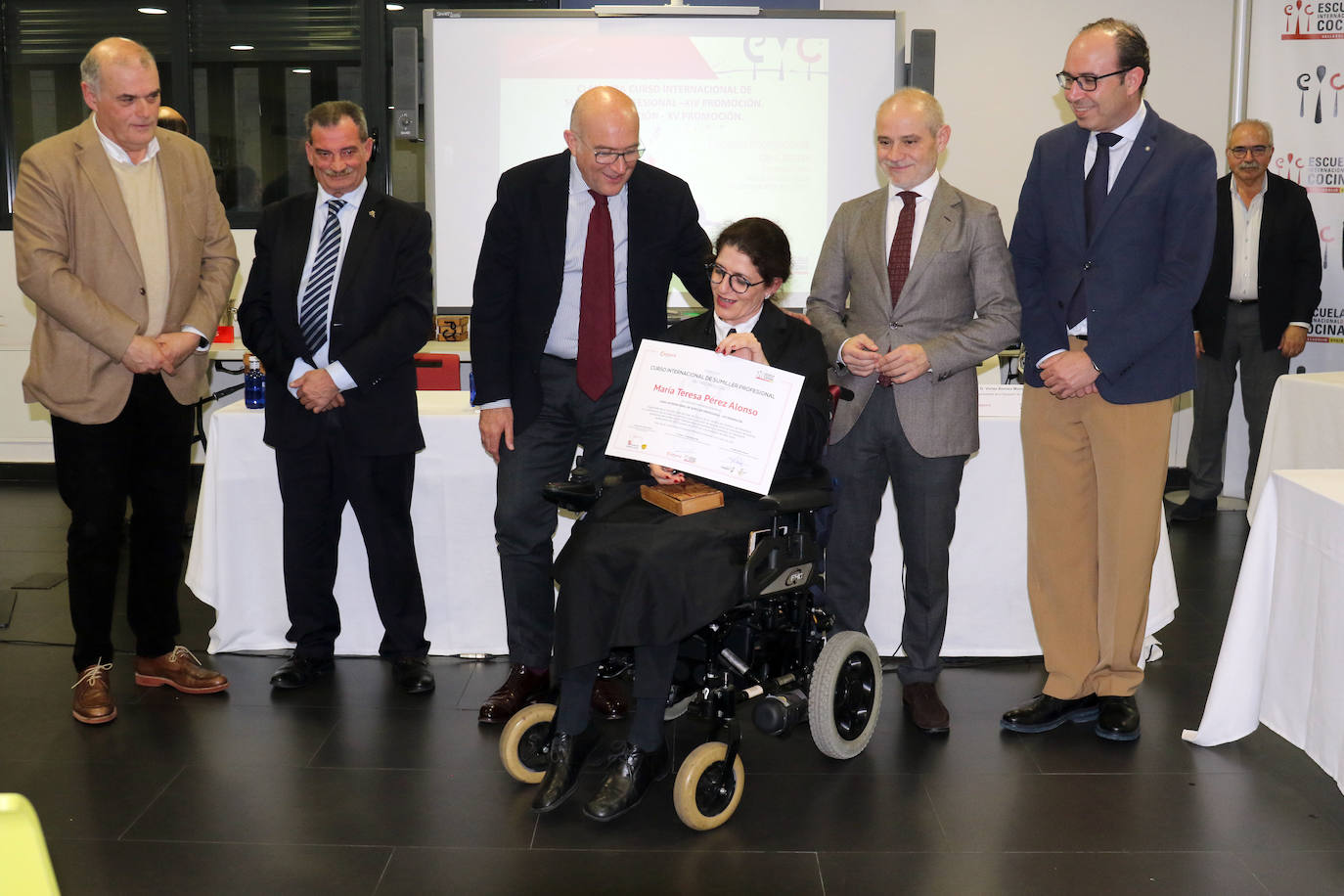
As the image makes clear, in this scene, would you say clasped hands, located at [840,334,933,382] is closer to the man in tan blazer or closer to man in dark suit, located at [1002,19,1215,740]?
man in dark suit, located at [1002,19,1215,740]

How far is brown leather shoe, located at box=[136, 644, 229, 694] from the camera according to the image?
3.35m

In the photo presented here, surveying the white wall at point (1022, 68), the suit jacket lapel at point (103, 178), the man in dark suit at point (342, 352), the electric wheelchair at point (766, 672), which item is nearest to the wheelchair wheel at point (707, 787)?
the electric wheelchair at point (766, 672)

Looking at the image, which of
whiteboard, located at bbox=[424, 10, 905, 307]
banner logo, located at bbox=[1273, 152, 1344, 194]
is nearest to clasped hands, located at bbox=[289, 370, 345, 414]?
whiteboard, located at bbox=[424, 10, 905, 307]

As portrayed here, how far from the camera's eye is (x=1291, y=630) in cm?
269

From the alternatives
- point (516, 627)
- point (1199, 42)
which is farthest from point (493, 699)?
point (1199, 42)

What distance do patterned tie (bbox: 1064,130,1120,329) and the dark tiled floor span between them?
1175mm

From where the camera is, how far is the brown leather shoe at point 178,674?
3350 millimetres

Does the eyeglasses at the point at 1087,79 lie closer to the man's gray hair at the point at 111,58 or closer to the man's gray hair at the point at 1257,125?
the man's gray hair at the point at 111,58

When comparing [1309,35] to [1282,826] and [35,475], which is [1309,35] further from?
[35,475]

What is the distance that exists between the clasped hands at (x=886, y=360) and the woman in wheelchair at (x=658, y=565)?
173 mm

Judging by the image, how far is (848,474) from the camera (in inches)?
124

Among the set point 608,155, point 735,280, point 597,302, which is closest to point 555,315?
point 597,302

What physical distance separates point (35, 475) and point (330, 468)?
421 centimetres

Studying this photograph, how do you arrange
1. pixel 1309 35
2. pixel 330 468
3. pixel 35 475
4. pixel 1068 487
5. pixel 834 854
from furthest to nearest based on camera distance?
pixel 35 475
pixel 1309 35
pixel 330 468
pixel 1068 487
pixel 834 854
